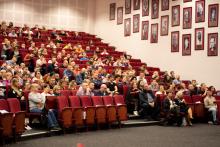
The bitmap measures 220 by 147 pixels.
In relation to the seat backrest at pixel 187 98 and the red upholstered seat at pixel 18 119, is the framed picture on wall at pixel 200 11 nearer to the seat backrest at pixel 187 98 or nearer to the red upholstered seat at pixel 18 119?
the seat backrest at pixel 187 98

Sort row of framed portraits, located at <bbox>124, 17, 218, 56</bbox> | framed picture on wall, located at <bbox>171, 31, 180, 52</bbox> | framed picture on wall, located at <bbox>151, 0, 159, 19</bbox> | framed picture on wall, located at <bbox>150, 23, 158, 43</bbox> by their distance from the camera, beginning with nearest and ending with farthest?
row of framed portraits, located at <bbox>124, 17, 218, 56</bbox>
framed picture on wall, located at <bbox>171, 31, 180, 52</bbox>
framed picture on wall, located at <bbox>150, 23, 158, 43</bbox>
framed picture on wall, located at <bbox>151, 0, 159, 19</bbox>

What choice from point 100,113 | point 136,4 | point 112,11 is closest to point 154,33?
point 136,4

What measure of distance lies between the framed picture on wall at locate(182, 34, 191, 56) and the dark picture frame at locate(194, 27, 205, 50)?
12.7 inches

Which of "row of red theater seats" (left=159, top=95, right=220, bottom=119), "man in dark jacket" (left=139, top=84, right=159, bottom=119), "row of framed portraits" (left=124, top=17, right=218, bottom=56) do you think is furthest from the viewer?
"row of framed portraits" (left=124, top=17, right=218, bottom=56)

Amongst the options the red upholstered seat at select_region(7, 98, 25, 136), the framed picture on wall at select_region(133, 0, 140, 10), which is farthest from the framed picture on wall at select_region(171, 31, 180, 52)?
the red upholstered seat at select_region(7, 98, 25, 136)

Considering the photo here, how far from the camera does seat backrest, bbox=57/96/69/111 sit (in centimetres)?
889

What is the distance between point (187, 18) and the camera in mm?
15312

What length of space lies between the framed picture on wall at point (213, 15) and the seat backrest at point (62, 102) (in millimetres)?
7344

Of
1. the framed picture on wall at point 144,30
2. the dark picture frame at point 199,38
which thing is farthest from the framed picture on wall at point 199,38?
the framed picture on wall at point 144,30

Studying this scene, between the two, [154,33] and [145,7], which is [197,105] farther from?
[145,7]

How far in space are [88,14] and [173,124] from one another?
1083 centimetres

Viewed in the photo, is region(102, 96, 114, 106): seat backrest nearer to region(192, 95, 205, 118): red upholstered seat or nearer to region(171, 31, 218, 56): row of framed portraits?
region(192, 95, 205, 118): red upholstered seat

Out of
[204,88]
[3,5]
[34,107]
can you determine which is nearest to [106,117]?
[34,107]

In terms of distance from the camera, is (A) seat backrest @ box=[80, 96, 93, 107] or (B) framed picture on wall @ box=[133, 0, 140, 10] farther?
(B) framed picture on wall @ box=[133, 0, 140, 10]
